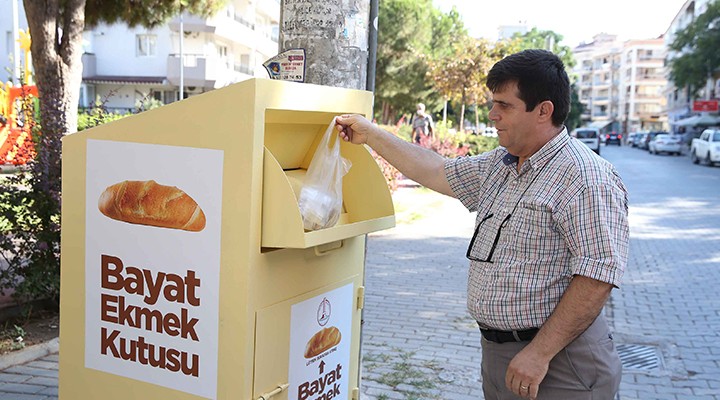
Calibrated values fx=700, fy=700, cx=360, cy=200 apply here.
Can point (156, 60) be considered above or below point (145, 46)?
below

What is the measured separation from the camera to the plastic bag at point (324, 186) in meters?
2.44

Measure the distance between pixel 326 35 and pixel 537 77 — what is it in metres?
1.17

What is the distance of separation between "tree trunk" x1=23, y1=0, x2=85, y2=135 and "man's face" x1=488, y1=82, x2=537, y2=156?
4675mm

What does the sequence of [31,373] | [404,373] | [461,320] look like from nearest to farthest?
[31,373]
[404,373]
[461,320]

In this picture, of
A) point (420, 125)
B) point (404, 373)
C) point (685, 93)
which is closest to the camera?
point (404, 373)

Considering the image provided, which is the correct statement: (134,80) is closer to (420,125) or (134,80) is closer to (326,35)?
(420,125)

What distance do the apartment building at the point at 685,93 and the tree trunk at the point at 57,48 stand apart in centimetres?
5018

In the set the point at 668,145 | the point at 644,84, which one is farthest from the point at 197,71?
the point at 644,84

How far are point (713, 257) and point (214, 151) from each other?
856 centimetres

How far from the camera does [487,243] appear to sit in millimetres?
2344

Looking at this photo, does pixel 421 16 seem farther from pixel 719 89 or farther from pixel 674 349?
pixel 674 349

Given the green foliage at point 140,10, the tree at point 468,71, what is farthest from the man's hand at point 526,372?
→ the tree at point 468,71

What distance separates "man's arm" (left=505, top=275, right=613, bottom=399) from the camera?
2.07 metres

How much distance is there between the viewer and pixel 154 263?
2.33 meters
